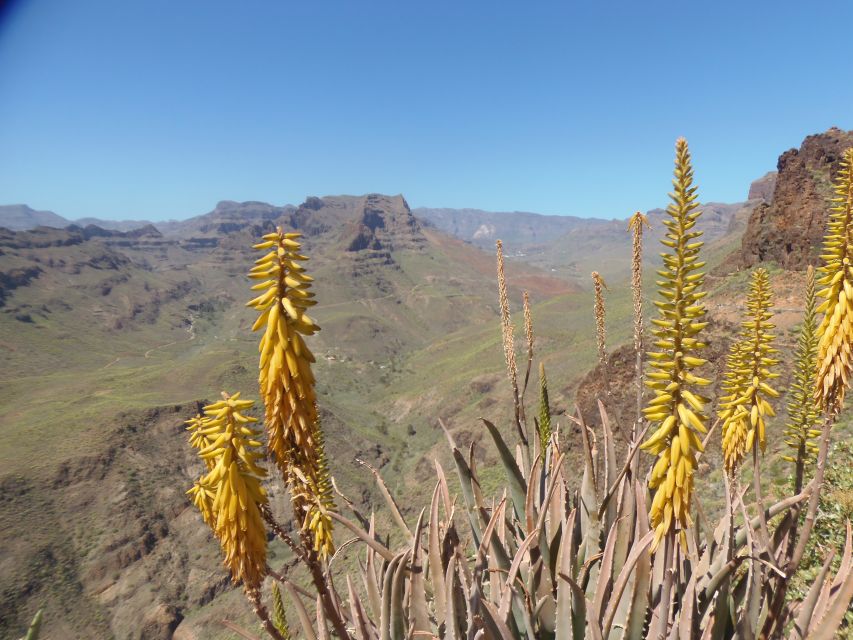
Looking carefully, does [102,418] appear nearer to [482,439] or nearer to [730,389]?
[482,439]

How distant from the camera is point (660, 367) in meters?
3.31

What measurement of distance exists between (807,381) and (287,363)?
762cm

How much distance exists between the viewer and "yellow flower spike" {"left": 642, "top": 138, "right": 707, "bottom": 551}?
296cm

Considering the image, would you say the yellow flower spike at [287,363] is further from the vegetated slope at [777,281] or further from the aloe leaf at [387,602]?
the vegetated slope at [777,281]

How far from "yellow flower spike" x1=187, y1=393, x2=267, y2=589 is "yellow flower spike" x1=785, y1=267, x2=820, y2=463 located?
203 inches

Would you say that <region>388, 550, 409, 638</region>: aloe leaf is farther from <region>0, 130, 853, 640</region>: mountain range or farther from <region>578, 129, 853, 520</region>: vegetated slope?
<region>578, 129, 853, 520</region>: vegetated slope

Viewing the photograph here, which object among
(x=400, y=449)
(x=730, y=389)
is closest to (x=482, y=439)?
(x=400, y=449)

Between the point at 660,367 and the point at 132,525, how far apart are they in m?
60.6

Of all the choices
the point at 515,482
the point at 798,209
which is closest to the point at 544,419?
the point at 515,482

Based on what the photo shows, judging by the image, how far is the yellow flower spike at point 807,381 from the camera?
507cm

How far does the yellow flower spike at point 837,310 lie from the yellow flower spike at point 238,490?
4.80 m

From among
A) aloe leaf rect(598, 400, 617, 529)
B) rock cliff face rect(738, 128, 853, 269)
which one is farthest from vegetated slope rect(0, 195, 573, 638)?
rock cliff face rect(738, 128, 853, 269)

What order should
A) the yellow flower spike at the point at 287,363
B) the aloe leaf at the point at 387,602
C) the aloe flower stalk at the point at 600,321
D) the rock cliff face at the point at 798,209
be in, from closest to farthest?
1. the yellow flower spike at the point at 287,363
2. the aloe leaf at the point at 387,602
3. the aloe flower stalk at the point at 600,321
4. the rock cliff face at the point at 798,209

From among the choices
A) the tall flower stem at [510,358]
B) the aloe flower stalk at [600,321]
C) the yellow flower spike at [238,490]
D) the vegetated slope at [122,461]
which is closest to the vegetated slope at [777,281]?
the aloe flower stalk at [600,321]
